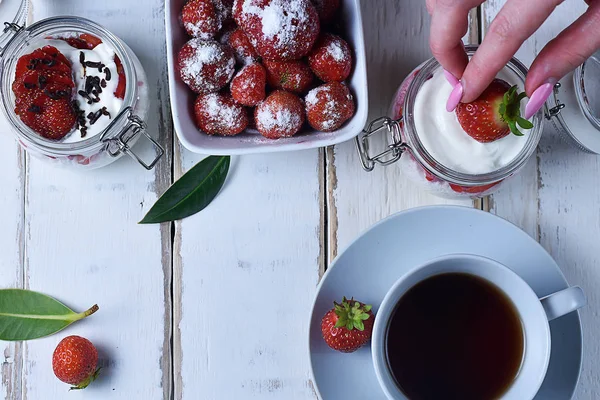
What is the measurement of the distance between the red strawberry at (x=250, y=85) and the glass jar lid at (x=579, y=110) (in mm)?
422

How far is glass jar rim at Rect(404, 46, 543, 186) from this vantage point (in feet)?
3.14

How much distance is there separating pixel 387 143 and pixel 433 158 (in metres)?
0.15

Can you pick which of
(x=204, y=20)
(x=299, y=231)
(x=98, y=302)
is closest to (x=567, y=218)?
(x=299, y=231)

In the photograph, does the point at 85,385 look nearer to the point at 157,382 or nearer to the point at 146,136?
the point at 157,382

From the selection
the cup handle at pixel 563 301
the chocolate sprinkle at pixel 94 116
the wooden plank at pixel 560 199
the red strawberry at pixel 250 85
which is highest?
the red strawberry at pixel 250 85

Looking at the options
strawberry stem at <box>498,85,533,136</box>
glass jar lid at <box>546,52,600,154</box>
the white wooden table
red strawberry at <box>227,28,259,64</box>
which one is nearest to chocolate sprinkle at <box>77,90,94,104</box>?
the white wooden table

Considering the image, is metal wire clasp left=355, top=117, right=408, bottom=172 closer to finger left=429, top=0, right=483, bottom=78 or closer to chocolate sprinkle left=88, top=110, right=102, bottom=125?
finger left=429, top=0, right=483, bottom=78

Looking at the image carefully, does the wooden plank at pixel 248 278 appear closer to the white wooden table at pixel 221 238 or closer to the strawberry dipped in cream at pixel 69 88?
the white wooden table at pixel 221 238

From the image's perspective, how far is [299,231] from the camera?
112cm

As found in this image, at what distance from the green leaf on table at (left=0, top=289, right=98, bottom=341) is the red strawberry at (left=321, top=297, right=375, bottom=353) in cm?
36

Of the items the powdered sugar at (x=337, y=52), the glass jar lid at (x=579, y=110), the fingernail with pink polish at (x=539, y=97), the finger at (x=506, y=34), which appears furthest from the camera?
the glass jar lid at (x=579, y=110)

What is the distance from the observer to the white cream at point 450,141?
37.9 inches

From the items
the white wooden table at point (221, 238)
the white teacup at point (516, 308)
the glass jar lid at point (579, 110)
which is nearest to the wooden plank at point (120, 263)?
the white wooden table at point (221, 238)

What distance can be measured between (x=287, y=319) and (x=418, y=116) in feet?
1.22
